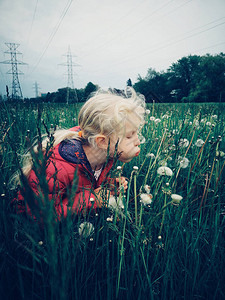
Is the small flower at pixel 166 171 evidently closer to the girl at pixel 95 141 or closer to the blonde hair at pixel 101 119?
the girl at pixel 95 141

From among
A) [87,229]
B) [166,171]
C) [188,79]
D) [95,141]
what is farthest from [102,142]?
[188,79]

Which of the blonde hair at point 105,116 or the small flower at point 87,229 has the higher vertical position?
the blonde hair at point 105,116

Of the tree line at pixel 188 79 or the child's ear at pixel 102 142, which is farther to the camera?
the tree line at pixel 188 79

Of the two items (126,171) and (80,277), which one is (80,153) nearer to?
(126,171)

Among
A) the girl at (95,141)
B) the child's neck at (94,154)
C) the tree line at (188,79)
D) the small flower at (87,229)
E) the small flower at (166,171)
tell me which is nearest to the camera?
the small flower at (87,229)

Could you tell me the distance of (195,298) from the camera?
699mm

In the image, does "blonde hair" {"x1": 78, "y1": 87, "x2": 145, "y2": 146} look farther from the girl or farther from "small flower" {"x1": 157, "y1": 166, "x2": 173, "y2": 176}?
"small flower" {"x1": 157, "y1": 166, "x2": 173, "y2": 176}

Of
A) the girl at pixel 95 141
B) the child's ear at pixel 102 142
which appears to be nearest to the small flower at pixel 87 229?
the girl at pixel 95 141

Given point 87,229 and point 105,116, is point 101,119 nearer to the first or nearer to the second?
point 105,116

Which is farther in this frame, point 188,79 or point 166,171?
point 188,79

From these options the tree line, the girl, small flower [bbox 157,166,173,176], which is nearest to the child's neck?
the girl

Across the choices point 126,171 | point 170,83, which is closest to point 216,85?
point 170,83

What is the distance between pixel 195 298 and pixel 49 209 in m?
0.73

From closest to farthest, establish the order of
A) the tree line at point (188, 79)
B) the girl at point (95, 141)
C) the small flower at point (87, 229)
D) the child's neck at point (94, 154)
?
the small flower at point (87, 229) → the girl at point (95, 141) → the child's neck at point (94, 154) → the tree line at point (188, 79)
